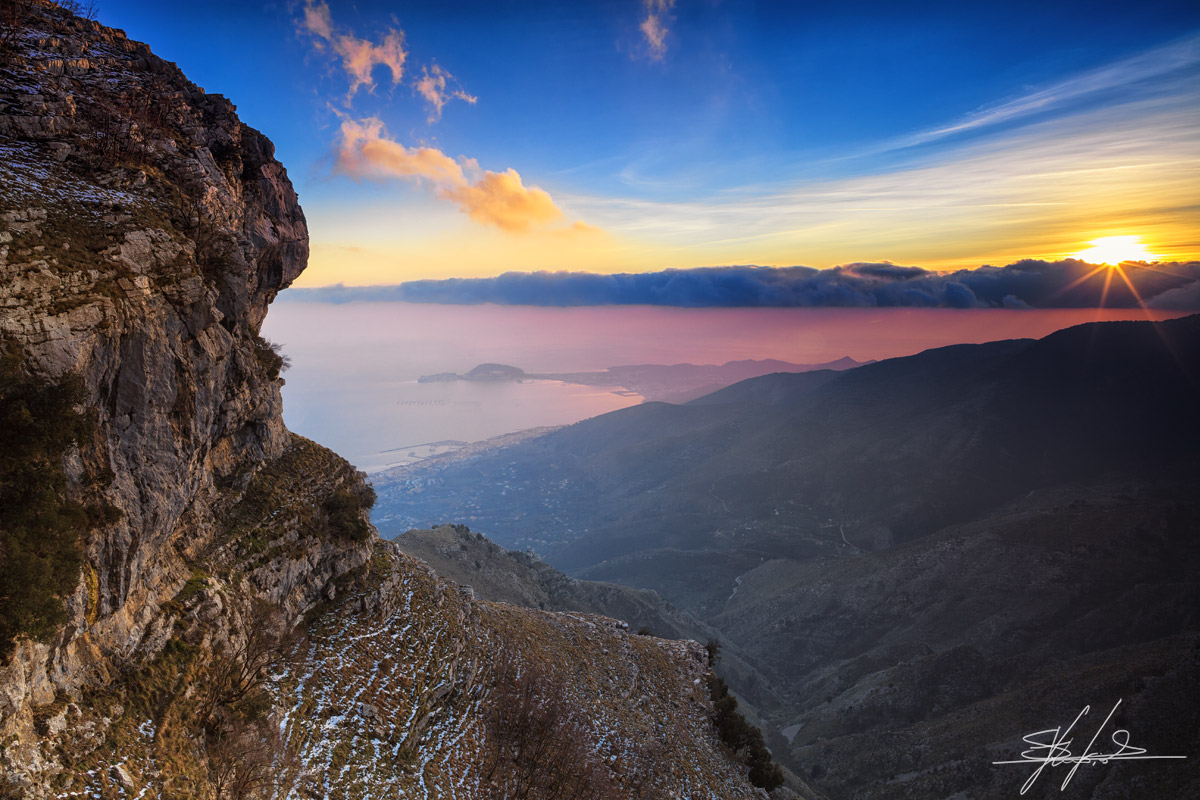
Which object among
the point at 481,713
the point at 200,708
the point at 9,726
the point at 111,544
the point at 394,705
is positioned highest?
the point at 111,544

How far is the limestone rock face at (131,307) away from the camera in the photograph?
15305 mm

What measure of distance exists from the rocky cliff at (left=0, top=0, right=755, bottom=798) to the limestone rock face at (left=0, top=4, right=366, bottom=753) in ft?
0.30

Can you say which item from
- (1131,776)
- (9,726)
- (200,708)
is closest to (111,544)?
(9,726)

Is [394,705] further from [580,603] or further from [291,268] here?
[580,603]

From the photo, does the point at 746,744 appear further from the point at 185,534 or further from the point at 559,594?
the point at 559,594

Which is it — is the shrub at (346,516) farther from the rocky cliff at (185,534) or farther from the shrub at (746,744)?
the shrub at (746,744)

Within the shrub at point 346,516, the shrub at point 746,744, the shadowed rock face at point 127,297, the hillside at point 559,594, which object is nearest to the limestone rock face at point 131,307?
the shadowed rock face at point 127,297

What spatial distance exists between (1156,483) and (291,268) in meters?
222

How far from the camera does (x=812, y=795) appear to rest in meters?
64.7

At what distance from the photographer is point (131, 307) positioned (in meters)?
17.1

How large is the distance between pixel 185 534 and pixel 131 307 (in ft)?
35.5
